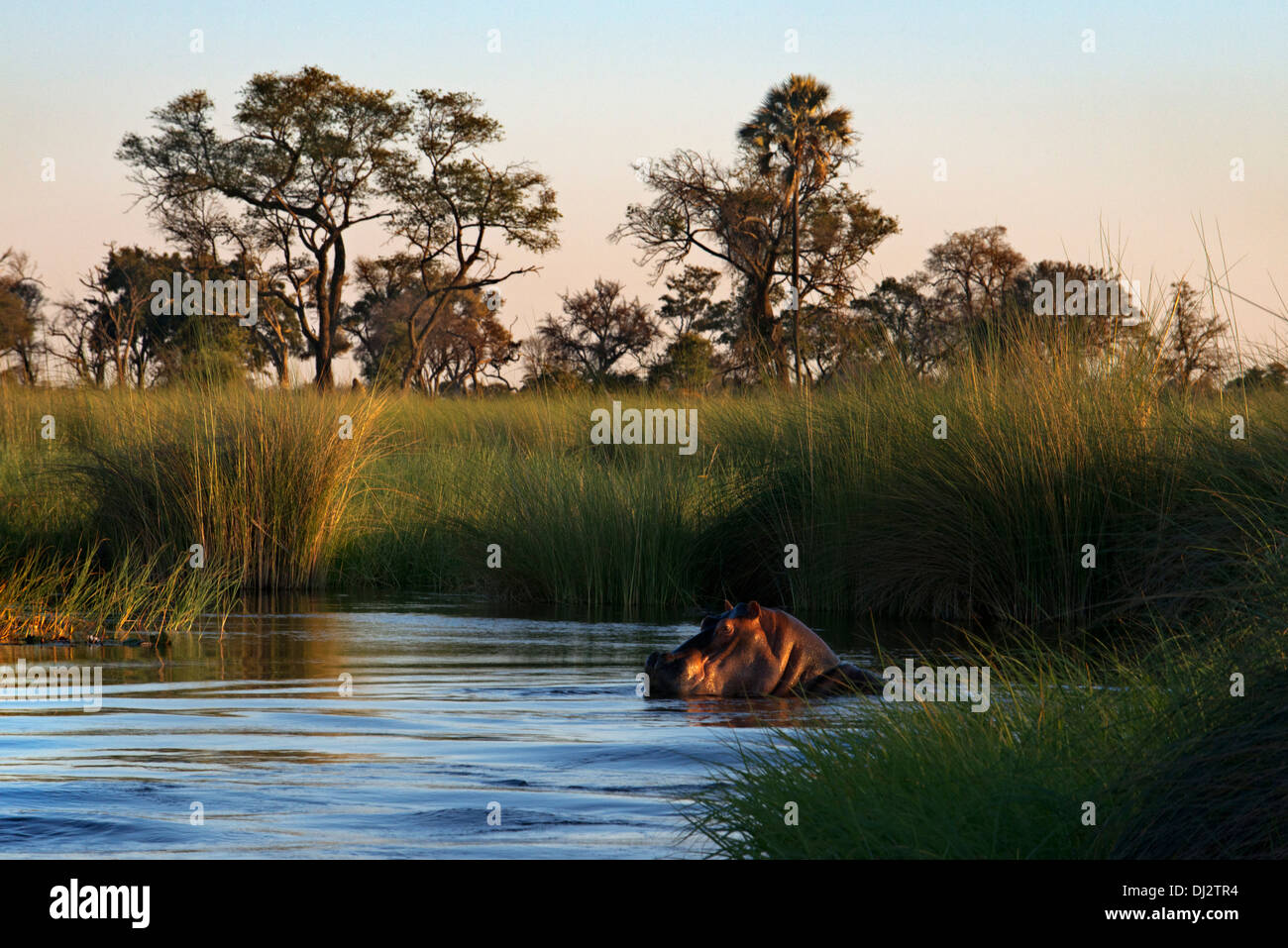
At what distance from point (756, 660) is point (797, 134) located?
30.5 meters

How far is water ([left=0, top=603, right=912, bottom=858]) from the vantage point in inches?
168

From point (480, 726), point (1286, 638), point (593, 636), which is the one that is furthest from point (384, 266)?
point (1286, 638)

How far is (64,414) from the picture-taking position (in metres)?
17.4

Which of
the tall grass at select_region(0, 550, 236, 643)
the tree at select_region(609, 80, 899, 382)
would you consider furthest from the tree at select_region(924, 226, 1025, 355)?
the tall grass at select_region(0, 550, 236, 643)

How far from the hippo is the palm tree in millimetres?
29063

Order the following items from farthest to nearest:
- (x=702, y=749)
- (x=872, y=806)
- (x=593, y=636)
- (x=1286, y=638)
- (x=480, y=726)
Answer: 1. (x=593, y=636)
2. (x=480, y=726)
3. (x=702, y=749)
4. (x=872, y=806)
5. (x=1286, y=638)

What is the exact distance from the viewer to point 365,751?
563 centimetres

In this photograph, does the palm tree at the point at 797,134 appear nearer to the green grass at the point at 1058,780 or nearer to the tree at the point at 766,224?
the tree at the point at 766,224

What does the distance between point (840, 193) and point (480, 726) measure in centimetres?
3289

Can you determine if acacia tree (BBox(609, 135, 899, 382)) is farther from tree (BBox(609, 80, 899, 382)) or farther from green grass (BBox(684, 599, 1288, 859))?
green grass (BBox(684, 599, 1288, 859))

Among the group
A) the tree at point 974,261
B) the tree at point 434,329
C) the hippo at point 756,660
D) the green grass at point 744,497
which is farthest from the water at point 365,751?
the tree at point 434,329

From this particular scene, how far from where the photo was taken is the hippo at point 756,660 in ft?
23.8

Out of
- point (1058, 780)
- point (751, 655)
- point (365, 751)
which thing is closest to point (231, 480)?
point (751, 655)

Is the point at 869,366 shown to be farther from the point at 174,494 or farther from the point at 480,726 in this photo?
the point at 480,726
